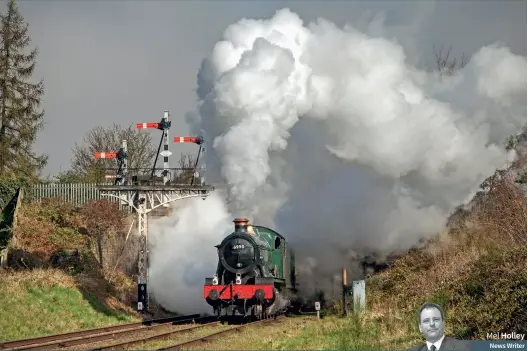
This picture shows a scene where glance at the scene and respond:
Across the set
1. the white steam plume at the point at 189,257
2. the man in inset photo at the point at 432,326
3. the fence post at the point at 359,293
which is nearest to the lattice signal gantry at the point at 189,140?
the white steam plume at the point at 189,257

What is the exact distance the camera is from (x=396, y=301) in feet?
70.0

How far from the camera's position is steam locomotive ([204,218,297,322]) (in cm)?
2292

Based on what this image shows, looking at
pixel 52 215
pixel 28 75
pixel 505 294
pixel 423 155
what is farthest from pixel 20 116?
pixel 505 294

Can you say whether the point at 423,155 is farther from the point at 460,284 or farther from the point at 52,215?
the point at 52,215

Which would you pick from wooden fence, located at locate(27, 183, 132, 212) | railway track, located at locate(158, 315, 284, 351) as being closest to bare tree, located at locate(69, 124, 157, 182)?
wooden fence, located at locate(27, 183, 132, 212)

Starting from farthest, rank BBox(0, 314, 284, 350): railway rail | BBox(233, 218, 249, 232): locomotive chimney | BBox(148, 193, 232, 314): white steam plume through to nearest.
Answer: BBox(148, 193, 232, 314): white steam plume < BBox(233, 218, 249, 232): locomotive chimney < BBox(0, 314, 284, 350): railway rail

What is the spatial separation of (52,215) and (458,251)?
77.5ft

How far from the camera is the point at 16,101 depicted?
128 feet

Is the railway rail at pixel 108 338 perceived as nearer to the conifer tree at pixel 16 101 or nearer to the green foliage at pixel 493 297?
the green foliage at pixel 493 297

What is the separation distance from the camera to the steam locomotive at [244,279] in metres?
22.9

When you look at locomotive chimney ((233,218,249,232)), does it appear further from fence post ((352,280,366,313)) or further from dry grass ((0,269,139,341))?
dry grass ((0,269,139,341))

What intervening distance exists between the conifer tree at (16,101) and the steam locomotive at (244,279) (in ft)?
60.9

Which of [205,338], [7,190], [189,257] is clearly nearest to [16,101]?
[7,190]

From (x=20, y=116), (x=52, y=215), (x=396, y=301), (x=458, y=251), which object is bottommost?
(x=396, y=301)
